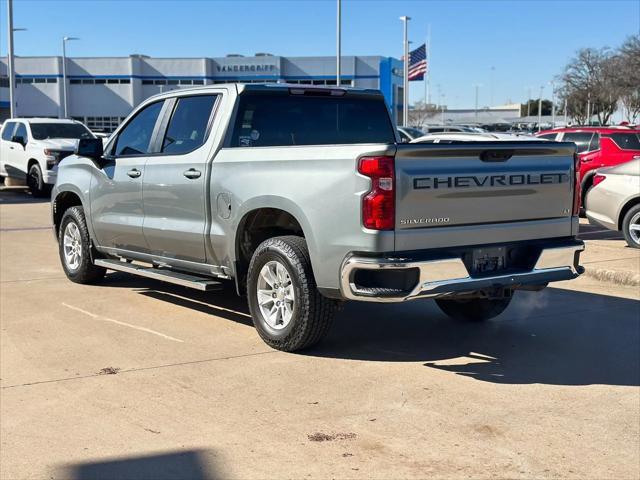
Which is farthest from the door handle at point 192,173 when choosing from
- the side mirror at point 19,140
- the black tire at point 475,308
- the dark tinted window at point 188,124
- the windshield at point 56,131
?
the side mirror at point 19,140

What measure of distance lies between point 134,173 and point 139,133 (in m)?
0.49

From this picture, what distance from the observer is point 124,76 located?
69250mm

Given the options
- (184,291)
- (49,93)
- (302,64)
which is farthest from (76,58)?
(184,291)

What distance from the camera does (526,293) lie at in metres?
8.71

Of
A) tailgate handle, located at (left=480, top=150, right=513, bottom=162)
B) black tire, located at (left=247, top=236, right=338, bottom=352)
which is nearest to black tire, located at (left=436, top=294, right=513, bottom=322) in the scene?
black tire, located at (left=247, top=236, right=338, bottom=352)

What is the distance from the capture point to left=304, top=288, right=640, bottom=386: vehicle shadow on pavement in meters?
5.85

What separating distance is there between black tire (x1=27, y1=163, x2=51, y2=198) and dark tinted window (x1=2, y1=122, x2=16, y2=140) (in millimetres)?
1739

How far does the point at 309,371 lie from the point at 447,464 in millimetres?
1731

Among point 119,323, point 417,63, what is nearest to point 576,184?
point 119,323

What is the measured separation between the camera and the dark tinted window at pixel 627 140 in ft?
52.9

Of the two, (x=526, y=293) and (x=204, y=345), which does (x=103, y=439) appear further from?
(x=526, y=293)

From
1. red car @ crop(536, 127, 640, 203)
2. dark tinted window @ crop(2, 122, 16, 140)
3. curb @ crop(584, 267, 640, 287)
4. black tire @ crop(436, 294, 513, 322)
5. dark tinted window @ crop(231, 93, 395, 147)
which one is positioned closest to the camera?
dark tinted window @ crop(231, 93, 395, 147)

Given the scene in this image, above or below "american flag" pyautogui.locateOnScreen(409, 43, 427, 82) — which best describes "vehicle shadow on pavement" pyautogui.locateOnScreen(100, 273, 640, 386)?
below

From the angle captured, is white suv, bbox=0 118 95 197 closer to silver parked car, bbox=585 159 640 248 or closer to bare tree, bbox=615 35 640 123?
silver parked car, bbox=585 159 640 248
